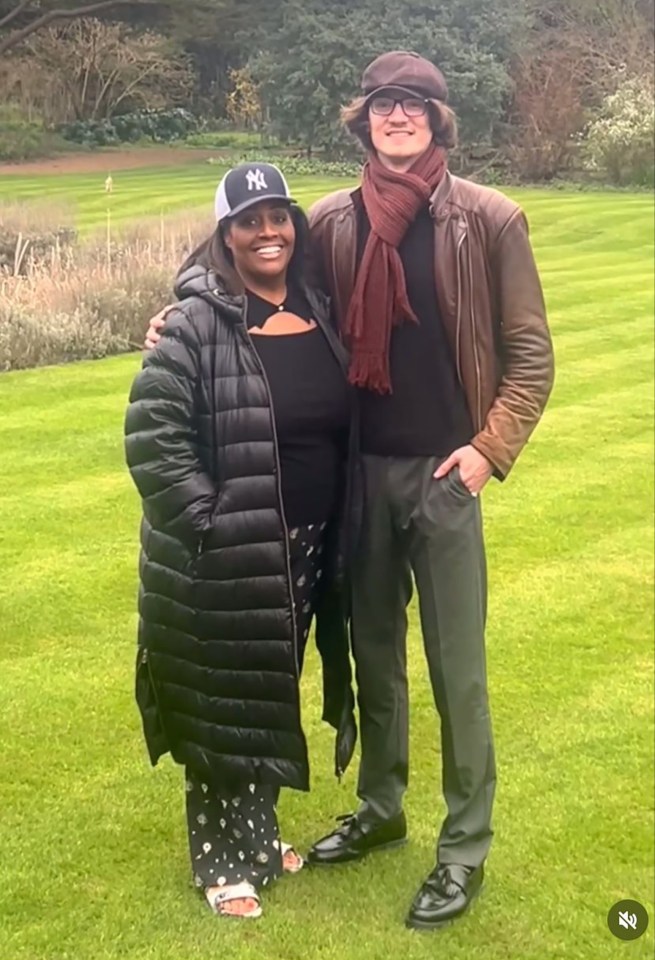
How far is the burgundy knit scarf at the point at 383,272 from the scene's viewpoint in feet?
10.0

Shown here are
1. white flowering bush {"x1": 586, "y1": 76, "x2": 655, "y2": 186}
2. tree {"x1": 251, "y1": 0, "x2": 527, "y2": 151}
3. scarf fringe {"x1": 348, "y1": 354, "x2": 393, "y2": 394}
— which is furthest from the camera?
white flowering bush {"x1": 586, "y1": 76, "x2": 655, "y2": 186}

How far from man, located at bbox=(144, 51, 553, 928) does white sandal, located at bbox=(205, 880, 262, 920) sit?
0.38 metres

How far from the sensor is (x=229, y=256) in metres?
3.10

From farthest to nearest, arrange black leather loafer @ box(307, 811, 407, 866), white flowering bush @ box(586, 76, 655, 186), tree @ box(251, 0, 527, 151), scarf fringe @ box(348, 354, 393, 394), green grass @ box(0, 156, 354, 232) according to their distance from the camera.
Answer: white flowering bush @ box(586, 76, 655, 186)
tree @ box(251, 0, 527, 151)
black leather loafer @ box(307, 811, 407, 866)
green grass @ box(0, 156, 354, 232)
scarf fringe @ box(348, 354, 393, 394)

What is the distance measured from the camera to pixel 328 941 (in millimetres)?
3246

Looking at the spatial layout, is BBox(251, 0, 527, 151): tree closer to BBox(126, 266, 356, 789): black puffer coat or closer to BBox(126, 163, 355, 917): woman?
BBox(126, 163, 355, 917): woman

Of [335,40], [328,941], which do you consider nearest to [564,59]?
[335,40]

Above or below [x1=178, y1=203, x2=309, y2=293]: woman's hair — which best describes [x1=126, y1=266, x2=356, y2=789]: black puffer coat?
below

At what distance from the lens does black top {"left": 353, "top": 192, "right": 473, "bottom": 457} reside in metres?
3.14

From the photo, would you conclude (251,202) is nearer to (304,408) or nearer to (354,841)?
(304,408)

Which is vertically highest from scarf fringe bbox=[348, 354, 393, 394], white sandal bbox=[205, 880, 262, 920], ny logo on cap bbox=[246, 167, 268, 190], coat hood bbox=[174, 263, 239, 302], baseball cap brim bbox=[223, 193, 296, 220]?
ny logo on cap bbox=[246, 167, 268, 190]

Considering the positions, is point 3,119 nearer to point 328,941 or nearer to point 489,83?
point 489,83

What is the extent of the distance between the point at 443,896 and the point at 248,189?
1743mm

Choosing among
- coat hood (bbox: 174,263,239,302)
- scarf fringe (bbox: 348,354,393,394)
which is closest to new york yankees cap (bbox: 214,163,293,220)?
coat hood (bbox: 174,263,239,302)
